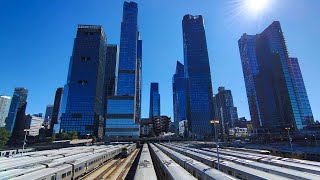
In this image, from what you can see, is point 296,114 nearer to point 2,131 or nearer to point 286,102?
point 286,102

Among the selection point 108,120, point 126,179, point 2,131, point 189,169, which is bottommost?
point 126,179

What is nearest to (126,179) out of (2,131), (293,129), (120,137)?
(2,131)

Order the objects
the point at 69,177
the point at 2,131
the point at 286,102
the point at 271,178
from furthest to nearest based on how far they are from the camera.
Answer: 1. the point at 286,102
2. the point at 2,131
3. the point at 69,177
4. the point at 271,178

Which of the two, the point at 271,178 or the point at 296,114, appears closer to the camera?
the point at 271,178

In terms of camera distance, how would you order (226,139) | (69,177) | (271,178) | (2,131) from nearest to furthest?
1. (271,178)
2. (69,177)
3. (2,131)
4. (226,139)

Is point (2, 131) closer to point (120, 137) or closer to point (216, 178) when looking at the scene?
point (120, 137)

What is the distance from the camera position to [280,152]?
58.4 metres

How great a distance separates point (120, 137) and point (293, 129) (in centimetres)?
17572

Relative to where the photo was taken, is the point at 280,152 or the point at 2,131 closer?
the point at 280,152

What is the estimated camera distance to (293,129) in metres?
188

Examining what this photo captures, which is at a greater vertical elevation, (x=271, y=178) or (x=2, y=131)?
(x=2, y=131)

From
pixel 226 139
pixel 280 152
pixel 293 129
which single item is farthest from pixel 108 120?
pixel 293 129

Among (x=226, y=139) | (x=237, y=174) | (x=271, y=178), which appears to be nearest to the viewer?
(x=271, y=178)

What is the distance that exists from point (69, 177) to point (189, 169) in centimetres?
1754
